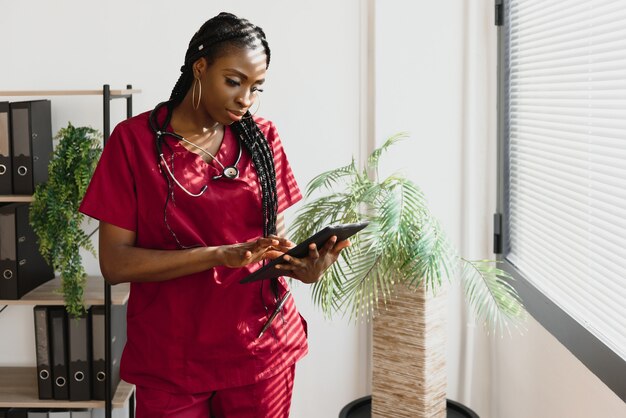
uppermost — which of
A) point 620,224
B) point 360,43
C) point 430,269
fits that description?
point 360,43

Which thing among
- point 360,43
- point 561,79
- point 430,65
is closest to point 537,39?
point 561,79

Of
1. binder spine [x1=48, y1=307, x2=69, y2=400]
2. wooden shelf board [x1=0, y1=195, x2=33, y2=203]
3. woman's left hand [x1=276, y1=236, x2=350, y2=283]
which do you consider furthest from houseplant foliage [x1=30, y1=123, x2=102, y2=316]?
woman's left hand [x1=276, y1=236, x2=350, y2=283]

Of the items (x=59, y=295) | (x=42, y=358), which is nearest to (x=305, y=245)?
(x=59, y=295)

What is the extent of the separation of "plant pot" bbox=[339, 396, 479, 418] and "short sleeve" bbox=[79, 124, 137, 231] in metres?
1.14

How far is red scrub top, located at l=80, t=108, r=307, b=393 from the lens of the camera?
1694 millimetres

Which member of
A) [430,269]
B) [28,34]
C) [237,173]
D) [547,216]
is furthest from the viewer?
[28,34]

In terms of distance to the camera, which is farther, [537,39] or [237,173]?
[537,39]

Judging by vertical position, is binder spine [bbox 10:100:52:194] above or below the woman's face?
below

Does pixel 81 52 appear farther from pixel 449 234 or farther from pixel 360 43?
pixel 449 234

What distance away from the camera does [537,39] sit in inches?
95.7

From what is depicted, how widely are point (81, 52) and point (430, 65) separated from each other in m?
1.18

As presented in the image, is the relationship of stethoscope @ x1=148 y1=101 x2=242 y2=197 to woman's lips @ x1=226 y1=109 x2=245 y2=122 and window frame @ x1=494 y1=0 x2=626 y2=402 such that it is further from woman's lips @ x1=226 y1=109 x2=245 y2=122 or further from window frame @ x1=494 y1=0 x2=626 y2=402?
window frame @ x1=494 y1=0 x2=626 y2=402

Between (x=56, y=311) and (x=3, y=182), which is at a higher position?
(x=3, y=182)

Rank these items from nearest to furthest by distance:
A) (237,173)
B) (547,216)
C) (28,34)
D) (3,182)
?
(237,173), (547,216), (3,182), (28,34)
